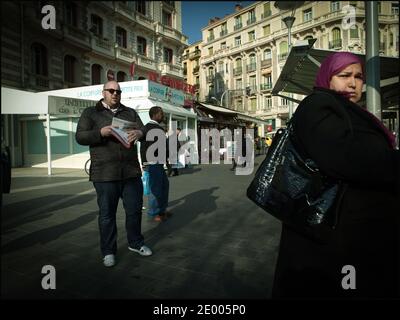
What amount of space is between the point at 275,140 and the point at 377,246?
653mm

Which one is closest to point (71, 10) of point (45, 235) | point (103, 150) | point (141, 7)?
point (141, 7)

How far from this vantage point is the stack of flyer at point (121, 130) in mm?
2703

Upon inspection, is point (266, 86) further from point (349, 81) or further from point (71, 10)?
point (349, 81)

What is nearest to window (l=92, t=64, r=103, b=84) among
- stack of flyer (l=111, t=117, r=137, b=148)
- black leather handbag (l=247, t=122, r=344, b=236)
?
stack of flyer (l=111, t=117, r=137, b=148)

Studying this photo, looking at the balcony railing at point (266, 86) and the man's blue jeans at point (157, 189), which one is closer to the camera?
the man's blue jeans at point (157, 189)

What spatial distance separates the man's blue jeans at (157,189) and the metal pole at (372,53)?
3.25m

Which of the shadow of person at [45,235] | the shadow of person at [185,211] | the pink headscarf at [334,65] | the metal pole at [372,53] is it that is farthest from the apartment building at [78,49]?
the shadow of person at [185,211]

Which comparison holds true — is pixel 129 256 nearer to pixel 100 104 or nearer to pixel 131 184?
pixel 131 184

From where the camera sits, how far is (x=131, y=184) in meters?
3.07

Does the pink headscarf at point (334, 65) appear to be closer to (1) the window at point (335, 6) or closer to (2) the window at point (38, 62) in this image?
(1) the window at point (335, 6)

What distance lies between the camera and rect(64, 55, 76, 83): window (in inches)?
389

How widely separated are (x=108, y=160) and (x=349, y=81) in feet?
7.40
